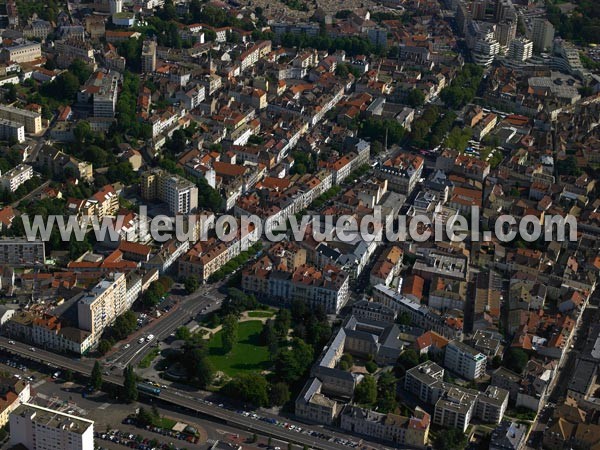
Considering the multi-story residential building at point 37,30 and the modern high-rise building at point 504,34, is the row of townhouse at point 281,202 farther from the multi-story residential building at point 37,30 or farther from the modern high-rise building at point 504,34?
the modern high-rise building at point 504,34

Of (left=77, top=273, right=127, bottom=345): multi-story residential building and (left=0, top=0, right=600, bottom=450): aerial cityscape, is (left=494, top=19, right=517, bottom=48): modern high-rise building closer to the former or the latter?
(left=0, top=0, right=600, bottom=450): aerial cityscape

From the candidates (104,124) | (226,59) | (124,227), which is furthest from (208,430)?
(226,59)

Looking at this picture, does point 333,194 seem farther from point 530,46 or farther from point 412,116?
point 530,46

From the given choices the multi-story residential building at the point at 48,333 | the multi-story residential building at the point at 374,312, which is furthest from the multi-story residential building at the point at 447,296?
the multi-story residential building at the point at 48,333

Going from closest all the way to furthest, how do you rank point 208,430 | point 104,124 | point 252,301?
1. point 208,430
2. point 252,301
3. point 104,124

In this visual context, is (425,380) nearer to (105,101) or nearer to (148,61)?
(105,101)

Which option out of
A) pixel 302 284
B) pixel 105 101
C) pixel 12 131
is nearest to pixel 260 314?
pixel 302 284

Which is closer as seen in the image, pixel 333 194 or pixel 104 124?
pixel 333 194
